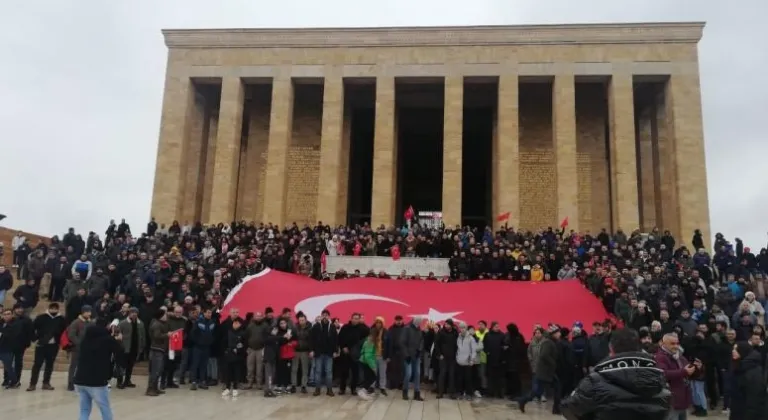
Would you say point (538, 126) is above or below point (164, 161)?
above

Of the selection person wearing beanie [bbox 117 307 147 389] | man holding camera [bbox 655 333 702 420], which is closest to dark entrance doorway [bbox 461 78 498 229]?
person wearing beanie [bbox 117 307 147 389]

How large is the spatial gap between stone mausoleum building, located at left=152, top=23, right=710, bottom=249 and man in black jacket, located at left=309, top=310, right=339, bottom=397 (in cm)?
1562

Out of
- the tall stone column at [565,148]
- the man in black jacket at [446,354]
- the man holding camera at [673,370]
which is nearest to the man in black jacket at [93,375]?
the man holding camera at [673,370]

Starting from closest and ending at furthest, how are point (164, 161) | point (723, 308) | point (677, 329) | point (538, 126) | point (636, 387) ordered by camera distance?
point (636, 387)
point (677, 329)
point (723, 308)
point (164, 161)
point (538, 126)

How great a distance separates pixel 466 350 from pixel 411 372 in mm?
1124

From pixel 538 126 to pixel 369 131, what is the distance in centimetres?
976

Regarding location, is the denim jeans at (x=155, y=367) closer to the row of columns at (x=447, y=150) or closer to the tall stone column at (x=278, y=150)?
the tall stone column at (x=278, y=150)

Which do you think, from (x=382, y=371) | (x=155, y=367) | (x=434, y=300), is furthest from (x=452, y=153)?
(x=155, y=367)

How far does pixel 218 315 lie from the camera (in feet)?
39.7

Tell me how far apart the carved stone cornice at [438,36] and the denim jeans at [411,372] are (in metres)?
19.9

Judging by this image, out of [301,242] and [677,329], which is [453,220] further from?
[677,329]

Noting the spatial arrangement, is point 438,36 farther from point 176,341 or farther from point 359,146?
point 176,341

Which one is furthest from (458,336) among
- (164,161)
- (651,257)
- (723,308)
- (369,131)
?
(369,131)

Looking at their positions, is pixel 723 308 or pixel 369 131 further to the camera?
pixel 369 131
